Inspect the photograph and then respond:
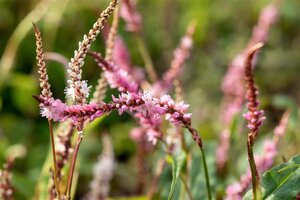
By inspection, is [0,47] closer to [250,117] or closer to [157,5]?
[157,5]

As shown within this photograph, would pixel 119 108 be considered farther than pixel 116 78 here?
No

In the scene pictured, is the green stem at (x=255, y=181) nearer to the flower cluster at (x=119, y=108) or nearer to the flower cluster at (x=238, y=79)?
the flower cluster at (x=119, y=108)

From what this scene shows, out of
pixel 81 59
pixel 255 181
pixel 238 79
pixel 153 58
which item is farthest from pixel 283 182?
pixel 153 58

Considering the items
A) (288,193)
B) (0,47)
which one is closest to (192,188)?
(288,193)

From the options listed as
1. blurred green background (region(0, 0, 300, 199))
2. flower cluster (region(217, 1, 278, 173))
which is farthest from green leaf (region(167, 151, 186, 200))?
blurred green background (region(0, 0, 300, 199))

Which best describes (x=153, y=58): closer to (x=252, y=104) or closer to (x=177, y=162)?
(x=177, y=162)
